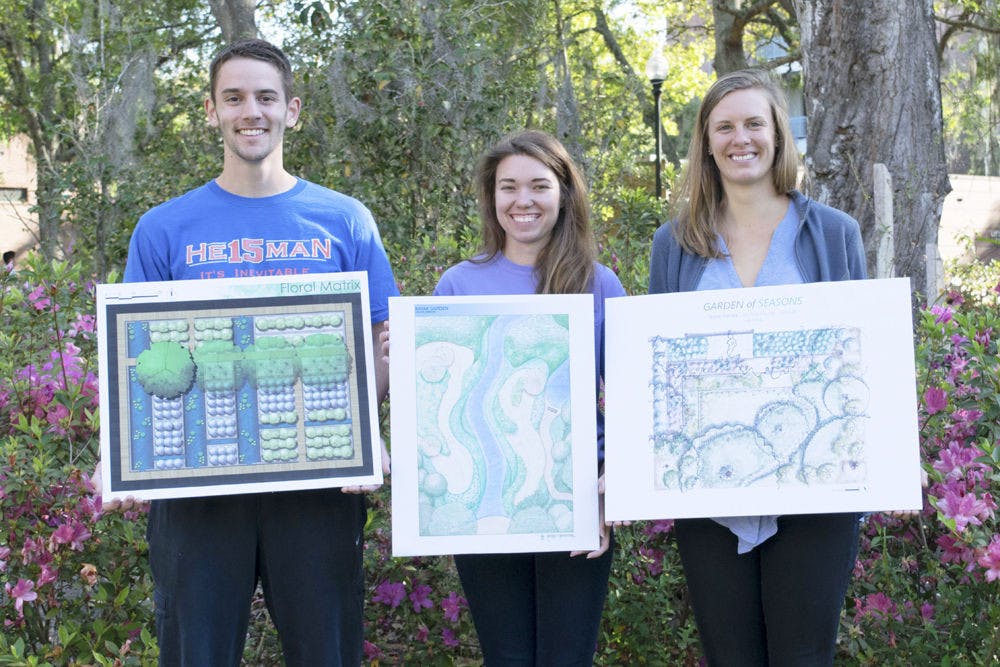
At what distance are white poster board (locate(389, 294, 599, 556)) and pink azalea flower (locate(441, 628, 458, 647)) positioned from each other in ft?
3.69

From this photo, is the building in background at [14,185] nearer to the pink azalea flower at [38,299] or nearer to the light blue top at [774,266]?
the pink azalea flower at [38,299]

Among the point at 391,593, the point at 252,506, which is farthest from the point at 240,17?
the point at 252,506

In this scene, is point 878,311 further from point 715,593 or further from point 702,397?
point 715,593

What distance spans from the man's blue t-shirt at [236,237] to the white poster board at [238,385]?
0.11 m

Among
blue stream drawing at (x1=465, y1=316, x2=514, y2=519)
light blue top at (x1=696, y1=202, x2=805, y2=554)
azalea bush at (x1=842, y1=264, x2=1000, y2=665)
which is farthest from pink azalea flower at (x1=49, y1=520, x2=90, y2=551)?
azalea bush at (x1=842, y1=264, x2=1000, y2=665)

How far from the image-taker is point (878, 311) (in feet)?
9.02

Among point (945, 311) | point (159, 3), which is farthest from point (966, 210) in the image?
point (945, 311)

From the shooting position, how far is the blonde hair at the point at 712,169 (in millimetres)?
2953

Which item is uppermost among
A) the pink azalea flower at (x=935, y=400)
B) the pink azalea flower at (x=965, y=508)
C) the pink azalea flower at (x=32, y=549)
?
the pink azalea flower at (x=935, y=400)

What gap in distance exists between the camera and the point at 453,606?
12.7 ft

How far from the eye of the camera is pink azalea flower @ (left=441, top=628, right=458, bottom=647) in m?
3.91

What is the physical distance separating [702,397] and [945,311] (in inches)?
68.1

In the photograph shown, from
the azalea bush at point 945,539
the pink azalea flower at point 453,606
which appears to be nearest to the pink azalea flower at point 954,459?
the azalea bush at point 945,539

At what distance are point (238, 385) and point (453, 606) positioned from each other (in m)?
1.45
